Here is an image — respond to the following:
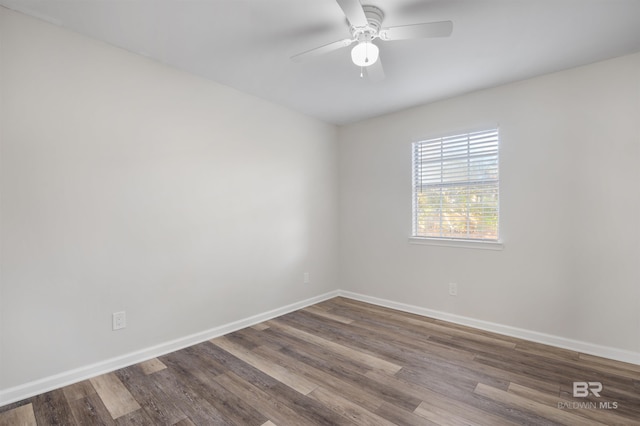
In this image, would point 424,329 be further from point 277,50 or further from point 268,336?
point 277,50

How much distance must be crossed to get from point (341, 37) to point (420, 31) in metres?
0.66

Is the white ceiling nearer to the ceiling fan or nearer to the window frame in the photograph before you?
the ceiling fan

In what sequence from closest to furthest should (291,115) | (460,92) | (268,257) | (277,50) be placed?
(277,50), (460,92), (268,257), (291,115)

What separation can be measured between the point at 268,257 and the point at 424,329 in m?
1.82

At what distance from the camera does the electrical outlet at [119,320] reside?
228 cm

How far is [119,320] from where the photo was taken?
2299 millimetres

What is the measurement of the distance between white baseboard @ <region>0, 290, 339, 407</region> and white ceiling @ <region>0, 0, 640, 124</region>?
2375 mm

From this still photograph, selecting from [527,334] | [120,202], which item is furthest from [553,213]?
[120,202]

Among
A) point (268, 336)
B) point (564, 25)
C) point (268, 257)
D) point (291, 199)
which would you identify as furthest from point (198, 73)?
point (564, 25)

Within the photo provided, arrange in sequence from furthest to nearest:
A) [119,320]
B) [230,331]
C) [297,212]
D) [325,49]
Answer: [297,212] < [230,331] < [119,320] < [325,49]

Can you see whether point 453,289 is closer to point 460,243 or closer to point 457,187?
point 460,243

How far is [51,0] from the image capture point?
1.78 meters

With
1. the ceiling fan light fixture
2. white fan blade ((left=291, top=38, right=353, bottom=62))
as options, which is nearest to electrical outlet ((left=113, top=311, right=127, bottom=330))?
white fan blade ((left=291, top=38, right=353, bottom=62))

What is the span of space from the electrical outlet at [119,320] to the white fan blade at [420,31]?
271 cm
